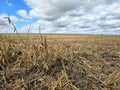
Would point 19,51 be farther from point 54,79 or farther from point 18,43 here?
point 54,79

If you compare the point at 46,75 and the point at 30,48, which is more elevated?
the point at 30,48

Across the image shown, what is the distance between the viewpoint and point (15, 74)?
3.68 m

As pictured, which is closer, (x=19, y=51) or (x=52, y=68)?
(x=52, y=68)

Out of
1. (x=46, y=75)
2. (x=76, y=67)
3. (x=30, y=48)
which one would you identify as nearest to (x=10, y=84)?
(x=46, y=75)

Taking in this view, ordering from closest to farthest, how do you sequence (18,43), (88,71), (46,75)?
(46,75), (88,71), (18,43)

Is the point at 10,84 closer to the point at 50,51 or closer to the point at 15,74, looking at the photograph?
the point at 15,74

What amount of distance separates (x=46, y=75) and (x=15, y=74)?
516 millimetres

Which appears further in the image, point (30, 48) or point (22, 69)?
point (30, 48)

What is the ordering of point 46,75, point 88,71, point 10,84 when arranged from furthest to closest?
point 88,71, point 46,75, point 10,84

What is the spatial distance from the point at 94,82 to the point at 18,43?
5.50ft

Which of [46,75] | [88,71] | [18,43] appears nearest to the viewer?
[46,75]

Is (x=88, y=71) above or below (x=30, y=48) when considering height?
below

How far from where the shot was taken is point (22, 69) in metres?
3.77

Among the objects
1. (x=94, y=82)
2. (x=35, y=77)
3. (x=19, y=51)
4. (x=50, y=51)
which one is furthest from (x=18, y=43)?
(x=94, y=82)
